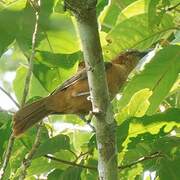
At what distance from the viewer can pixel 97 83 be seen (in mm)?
1868

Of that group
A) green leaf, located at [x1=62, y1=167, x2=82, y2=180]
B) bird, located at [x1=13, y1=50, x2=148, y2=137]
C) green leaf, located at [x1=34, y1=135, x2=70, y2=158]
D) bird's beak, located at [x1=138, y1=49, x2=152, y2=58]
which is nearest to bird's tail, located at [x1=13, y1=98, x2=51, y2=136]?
bird, located at [x1=13, y1=50, x2=148, y2=137]

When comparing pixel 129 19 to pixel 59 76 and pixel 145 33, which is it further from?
pixel 59 76

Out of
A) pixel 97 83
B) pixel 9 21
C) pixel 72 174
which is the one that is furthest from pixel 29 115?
pixel 97 83

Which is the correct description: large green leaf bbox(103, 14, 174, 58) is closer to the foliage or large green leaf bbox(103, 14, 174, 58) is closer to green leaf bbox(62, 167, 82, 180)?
the foliage

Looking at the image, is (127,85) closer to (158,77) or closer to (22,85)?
(158,77)

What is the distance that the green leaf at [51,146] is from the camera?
7.64ft

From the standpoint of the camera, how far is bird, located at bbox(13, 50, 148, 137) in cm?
284

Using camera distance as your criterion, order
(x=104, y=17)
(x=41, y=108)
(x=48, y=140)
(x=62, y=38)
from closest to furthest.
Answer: (x=48, y=140) → (x=62, y=38) → (x=104, y=17) → (x=41, y=108)

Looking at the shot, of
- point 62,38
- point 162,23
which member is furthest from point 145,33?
point 62,38

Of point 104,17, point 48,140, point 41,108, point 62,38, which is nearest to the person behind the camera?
point 48,140

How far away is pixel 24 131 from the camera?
8.18 ft

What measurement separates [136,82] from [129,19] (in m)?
0.28

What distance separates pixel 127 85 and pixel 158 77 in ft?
0.46

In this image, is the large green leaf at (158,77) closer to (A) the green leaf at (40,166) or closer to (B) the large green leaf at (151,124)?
(B) the large green leaf at (151,124)
